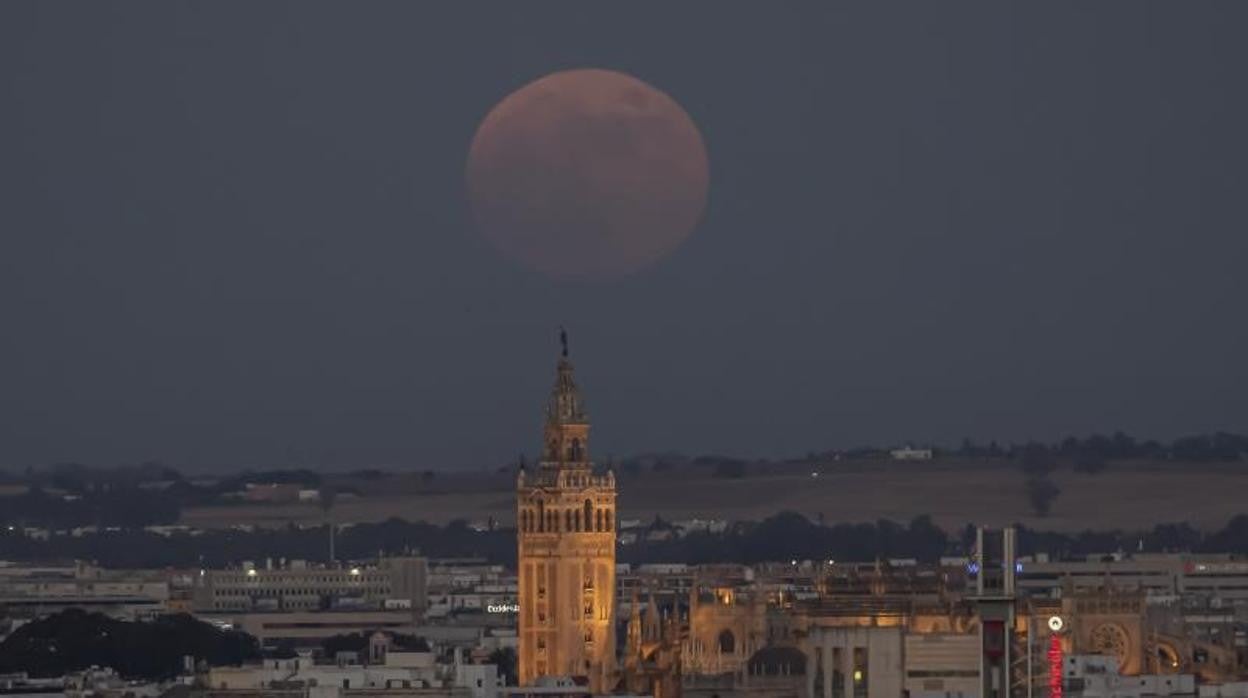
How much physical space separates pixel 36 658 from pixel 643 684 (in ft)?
131

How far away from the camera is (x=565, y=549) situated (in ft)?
447

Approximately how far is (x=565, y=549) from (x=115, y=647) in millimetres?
35395

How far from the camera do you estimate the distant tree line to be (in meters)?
164

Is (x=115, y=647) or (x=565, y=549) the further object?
(x=115, y=647)

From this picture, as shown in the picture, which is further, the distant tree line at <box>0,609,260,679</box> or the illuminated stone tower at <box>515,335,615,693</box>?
the distant tree line at <box>0,609,260,679</box>

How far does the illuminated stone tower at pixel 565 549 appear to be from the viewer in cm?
13512

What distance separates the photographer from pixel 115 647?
16962 cm

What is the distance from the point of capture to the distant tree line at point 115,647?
164 m

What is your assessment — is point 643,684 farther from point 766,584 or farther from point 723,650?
point 766,584

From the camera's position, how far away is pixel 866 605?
120 m

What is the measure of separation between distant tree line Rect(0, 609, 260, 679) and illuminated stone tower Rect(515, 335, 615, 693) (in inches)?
921

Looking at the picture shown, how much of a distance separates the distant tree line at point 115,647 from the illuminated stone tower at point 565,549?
23.4 meters

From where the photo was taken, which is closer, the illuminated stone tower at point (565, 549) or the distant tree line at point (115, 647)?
the illuminated stone tower at point (565, 549)

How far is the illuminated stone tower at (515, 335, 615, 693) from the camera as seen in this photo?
135m
